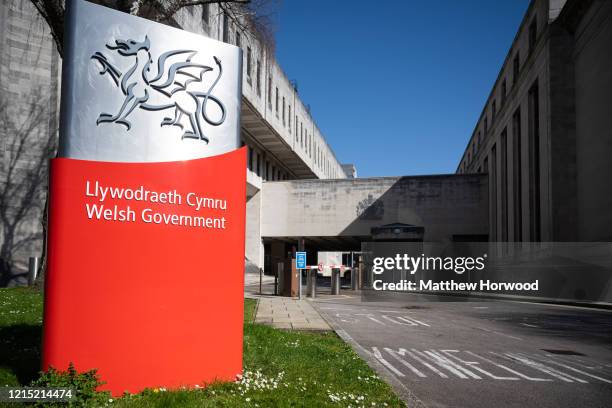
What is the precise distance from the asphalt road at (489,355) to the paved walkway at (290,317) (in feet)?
2.28

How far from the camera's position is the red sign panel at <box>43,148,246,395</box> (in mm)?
4758

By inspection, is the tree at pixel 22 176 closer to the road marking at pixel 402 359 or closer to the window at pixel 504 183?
the road marking at pixel 402 359

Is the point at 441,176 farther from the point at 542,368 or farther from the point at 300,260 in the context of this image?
the point at 542,368

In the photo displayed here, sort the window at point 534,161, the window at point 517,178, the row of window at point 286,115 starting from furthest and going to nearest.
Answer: the row of window at point 286,115 < the window at point 517,178 < the window at point 534,161

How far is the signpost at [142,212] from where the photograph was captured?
15.7ft

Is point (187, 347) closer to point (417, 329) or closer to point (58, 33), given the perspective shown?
point (417, 329)

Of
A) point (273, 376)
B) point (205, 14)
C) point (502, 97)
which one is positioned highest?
point (205, 14)

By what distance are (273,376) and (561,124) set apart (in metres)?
25.7

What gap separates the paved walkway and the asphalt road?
69 centimetres

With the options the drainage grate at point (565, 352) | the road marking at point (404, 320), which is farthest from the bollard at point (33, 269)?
the drainage grate at point (565, 352)

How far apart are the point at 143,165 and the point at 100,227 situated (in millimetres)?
736

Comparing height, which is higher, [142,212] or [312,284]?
[142,212]

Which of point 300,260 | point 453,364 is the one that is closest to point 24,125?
point 300,260

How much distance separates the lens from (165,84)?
527 cm
